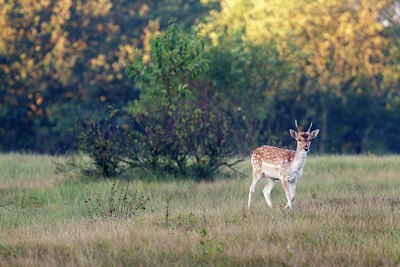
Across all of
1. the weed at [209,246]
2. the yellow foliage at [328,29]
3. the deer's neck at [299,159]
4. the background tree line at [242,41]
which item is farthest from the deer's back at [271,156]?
the yellow foliage at [328,29]

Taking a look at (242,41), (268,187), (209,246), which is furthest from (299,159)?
(242,41)

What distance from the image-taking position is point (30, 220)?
1405 centimetres

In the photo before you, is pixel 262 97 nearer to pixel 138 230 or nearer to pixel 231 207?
pixel 231 207

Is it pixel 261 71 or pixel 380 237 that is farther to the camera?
pixel 261 71

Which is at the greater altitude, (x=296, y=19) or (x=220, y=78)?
(x=296, y=19)

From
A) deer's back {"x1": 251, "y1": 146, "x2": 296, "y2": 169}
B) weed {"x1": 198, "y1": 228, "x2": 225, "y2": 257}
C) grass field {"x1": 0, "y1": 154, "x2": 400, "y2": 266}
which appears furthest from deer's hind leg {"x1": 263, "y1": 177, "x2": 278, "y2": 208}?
weed {"x1": 198, "y1": 228, "x2": 225, "y2": 257}

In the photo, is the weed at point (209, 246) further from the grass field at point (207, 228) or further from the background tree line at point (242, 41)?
the background tree line at point (242, 41)

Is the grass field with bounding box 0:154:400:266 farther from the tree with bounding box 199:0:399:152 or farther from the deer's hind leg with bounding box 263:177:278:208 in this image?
the tree with bounding box 199:0:399:152

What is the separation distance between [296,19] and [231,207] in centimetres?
2463

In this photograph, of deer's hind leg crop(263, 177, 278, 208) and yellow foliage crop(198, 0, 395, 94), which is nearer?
deer's hind leg crop(263, 177, 278, 208)

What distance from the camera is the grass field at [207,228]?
10.1 m

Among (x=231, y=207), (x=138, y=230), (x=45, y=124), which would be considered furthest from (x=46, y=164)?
(x=45, y=124)

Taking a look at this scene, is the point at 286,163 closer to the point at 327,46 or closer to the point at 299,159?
the point at 299,159

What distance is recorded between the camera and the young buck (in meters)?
13.9
